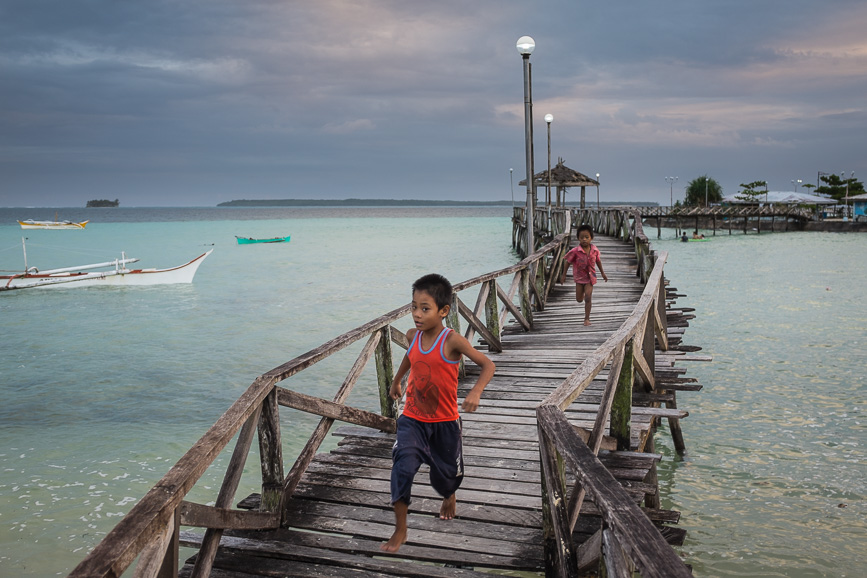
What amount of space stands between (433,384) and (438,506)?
878mm

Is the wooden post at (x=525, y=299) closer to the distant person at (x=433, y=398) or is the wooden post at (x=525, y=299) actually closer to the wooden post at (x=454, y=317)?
the wooden post at (x=454, y=317)

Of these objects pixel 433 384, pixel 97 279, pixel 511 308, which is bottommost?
pixel 97 279

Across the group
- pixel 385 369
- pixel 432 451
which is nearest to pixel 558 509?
pixel 432 451

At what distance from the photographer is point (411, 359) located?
360cm

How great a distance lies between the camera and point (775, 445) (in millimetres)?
8156

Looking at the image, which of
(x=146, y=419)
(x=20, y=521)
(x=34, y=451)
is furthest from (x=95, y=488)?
(x=146, y=419)

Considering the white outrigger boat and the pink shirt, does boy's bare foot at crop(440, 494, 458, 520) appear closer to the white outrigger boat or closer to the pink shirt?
the pink shirt

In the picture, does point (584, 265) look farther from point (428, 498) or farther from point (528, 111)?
point (428, 498)

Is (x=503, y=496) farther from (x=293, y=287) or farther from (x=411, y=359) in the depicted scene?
(x=293, y=287)

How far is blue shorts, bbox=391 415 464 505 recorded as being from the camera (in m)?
3.42

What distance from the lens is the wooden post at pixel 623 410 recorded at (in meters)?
4.29

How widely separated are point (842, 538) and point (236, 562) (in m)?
5.26

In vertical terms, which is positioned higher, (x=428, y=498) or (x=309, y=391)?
(x=428, y=498)

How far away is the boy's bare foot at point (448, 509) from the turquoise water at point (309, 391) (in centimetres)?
283
